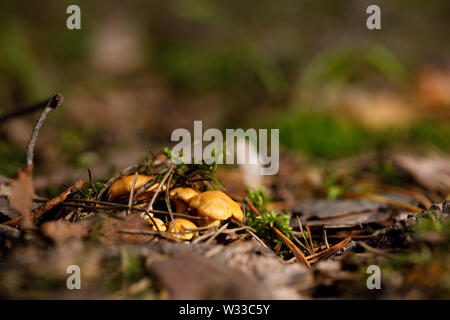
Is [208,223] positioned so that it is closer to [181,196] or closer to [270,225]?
[181,196]

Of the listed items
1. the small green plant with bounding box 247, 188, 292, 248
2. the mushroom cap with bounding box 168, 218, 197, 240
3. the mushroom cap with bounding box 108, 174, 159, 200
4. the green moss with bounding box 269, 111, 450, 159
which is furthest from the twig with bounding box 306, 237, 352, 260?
the green moss with bounding box 269, 111, 450, 159

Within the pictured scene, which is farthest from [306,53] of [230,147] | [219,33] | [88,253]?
[88,253]

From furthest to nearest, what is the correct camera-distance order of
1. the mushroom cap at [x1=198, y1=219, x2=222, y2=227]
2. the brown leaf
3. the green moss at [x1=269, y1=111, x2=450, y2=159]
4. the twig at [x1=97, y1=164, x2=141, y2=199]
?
the green moss at [x1=269, y1=111, x2=450, y2=159] → the twig at [x1=97, y1=164, x2=141, y2=199] → the mushroom cap at [x1=198, y1=219, x2=222, y2=227] → the brown leaf

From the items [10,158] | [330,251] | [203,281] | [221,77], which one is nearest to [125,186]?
[203,281]

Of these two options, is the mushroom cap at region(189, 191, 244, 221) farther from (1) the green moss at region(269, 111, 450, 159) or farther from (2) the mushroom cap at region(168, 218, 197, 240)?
(1) the green moss at region(269, 111, 450, 159)

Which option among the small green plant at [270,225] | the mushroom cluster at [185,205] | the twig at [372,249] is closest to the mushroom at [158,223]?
the mushroom cluster at [185,205]

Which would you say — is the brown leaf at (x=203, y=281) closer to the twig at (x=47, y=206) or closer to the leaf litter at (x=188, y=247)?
the leaf litter at (x=188, y=247)
